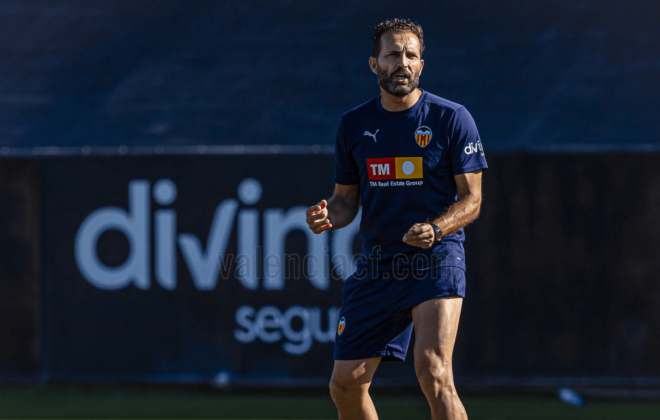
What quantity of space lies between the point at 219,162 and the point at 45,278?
1670 mm

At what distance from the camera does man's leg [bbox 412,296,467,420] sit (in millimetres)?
3557

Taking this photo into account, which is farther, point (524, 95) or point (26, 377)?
point (524, 95)

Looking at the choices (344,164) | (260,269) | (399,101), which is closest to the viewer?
(399,101)

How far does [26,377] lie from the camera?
6.18 m

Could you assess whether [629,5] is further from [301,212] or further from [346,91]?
[301,212]

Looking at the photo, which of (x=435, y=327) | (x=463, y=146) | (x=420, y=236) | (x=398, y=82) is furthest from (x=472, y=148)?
(x=435, y=327)

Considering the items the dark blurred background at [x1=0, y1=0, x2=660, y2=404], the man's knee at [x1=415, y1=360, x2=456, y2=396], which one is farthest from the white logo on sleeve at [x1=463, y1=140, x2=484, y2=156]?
the dark blurred background at [x1=0, y1=0, x2=660, y2=404]

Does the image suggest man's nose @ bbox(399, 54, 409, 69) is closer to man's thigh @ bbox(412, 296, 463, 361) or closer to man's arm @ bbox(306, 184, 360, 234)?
man's arm @ bbox(306, 184, 360, 234)

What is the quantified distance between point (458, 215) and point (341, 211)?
723mm

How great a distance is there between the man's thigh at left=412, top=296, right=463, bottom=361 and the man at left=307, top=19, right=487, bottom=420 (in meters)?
0.01

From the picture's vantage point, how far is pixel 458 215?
3.73 meters

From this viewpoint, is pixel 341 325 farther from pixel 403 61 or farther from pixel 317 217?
pixel 403 61

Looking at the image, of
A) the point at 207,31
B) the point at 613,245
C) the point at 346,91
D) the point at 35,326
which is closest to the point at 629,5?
the point at 346,91

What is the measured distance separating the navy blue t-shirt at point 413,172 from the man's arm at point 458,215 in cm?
6
